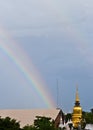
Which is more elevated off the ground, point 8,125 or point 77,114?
point 77,114

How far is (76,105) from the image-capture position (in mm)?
122250

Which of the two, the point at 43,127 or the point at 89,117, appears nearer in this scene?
the point at 43,127

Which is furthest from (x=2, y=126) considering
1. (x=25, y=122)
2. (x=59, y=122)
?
(x=59, y=122)

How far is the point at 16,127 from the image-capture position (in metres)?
77.8

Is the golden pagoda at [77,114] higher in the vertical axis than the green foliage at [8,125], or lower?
higher

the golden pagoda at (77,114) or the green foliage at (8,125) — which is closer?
the green foliage at (8,125)

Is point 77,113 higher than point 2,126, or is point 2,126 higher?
point 77,113

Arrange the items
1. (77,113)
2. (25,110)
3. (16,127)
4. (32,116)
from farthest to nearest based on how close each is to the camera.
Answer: (25,110) < (32,116) < (77,113) < (16,127)

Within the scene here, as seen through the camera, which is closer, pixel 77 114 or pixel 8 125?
pixel 8 125

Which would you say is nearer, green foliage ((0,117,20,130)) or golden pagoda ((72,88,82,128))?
green foliage ((0,117,20,130))

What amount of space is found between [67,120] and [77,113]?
25606mm

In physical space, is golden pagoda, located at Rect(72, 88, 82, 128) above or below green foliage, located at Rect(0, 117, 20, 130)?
above

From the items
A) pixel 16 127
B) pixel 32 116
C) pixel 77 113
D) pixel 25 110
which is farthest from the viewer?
pixel 25 110

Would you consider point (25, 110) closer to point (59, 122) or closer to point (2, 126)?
point (59, 122)
